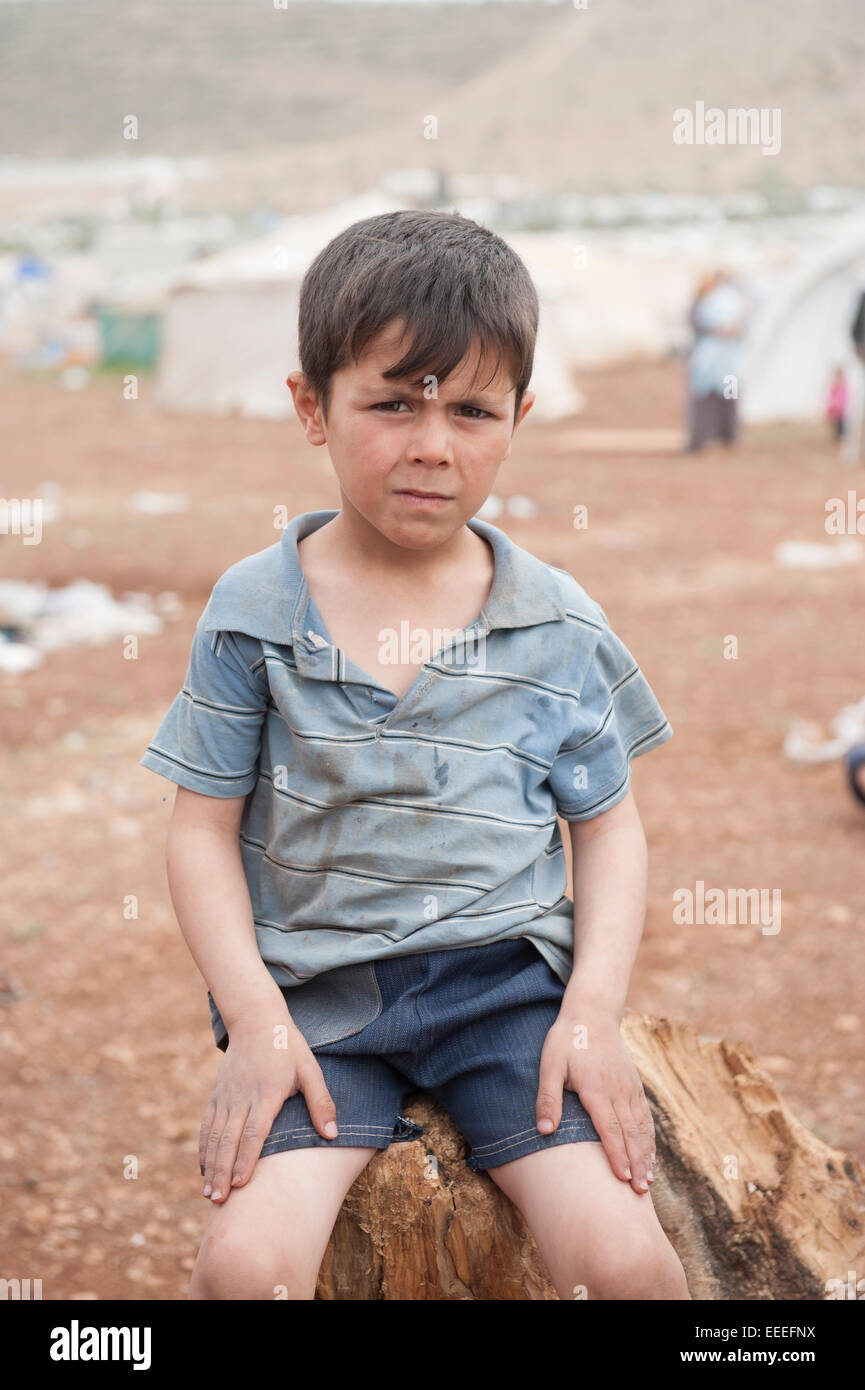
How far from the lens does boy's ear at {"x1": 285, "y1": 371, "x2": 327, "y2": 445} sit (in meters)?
1.89

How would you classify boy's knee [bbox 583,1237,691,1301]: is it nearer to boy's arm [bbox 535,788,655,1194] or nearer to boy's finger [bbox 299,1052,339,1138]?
boy's arm [bbox 535,788,655,1194]

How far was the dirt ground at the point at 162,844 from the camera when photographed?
3.27 metres

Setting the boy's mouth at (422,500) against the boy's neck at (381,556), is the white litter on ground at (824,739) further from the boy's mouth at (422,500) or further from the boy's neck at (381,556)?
the boy's mouth at (422,500)

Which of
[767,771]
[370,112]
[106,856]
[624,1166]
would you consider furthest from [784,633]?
[370,112]

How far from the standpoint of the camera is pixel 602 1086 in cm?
182

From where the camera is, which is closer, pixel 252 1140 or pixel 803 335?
pixel 252 1140

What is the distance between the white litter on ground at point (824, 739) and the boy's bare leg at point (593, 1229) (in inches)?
153

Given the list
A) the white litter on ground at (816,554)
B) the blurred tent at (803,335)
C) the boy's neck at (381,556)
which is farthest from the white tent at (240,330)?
the boy's neck at (381,556)

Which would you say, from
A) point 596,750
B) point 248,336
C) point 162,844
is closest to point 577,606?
point 596,750

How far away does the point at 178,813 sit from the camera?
194 centimetres

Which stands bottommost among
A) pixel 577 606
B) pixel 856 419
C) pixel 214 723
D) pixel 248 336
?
pixel 214 723

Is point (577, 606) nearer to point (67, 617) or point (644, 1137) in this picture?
point (644, 1137)

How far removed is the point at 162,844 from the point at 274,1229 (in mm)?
3285

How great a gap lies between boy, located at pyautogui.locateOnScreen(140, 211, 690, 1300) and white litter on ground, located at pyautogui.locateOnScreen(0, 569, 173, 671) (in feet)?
17.2
